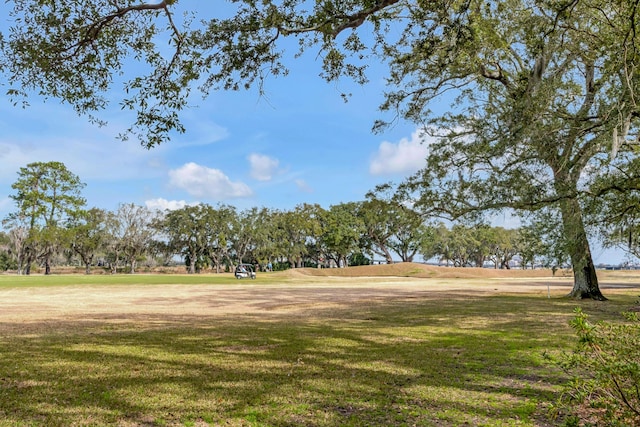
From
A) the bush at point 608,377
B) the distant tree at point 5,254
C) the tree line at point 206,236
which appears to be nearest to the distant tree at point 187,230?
the tree line at point 206,236

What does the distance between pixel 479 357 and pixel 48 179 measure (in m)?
68.3

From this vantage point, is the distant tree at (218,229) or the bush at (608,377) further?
the distant tree at (218,229)

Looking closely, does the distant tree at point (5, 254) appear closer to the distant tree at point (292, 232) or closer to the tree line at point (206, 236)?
the tree line at point (206, 236)

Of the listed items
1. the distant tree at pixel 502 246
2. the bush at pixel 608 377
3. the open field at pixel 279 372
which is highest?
the distant tree at pixel 502 246

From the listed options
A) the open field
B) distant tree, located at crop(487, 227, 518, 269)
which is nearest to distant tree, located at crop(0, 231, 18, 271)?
the open field

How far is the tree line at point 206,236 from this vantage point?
62.2m

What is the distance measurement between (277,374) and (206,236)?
69.2 m

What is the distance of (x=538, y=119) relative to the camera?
12289 millimetres

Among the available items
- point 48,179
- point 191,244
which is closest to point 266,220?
point 191,244

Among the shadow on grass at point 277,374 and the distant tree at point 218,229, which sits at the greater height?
the distant tree at point 218,229

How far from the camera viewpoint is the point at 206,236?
73.0m

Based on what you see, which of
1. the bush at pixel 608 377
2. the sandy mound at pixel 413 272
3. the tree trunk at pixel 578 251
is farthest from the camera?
the sandy mound at pixel 413 272

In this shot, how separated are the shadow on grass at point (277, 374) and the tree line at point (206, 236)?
54.1m

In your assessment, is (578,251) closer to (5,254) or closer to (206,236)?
(206,236)
